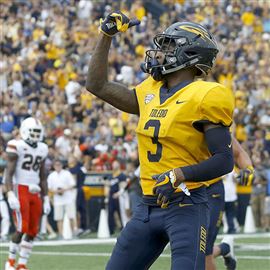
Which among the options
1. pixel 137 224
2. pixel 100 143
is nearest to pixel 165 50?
pixel 137 224

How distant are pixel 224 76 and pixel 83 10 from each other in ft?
14.0

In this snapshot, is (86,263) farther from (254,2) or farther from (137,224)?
(254,2)

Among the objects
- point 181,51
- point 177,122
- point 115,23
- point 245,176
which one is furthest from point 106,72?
point 245,176

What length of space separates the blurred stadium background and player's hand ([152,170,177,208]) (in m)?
7.50

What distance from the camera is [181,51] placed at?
5.48m

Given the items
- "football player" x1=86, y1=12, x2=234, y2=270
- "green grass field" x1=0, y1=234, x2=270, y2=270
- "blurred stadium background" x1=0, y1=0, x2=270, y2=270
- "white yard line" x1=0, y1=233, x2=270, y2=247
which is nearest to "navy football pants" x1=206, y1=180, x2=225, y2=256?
"football player" x1=86, y1=12, x2=234, y2=270

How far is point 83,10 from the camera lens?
24734 mm

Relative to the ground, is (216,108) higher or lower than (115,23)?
lower

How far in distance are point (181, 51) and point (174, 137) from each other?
1.66 ft

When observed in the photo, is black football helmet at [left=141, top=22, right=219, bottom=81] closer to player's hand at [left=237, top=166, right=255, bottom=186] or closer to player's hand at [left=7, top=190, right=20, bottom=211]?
player's hand at [left=237, top=166, right=255, bottom=186]

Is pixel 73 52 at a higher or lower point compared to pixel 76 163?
higher

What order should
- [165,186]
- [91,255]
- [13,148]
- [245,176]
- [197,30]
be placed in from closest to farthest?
[165,186] < [197,30] < [245,176] < [13,148] < [91,255]

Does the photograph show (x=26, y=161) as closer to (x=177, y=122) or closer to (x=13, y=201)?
(x=13, y=201)

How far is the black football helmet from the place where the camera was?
18.0ft
